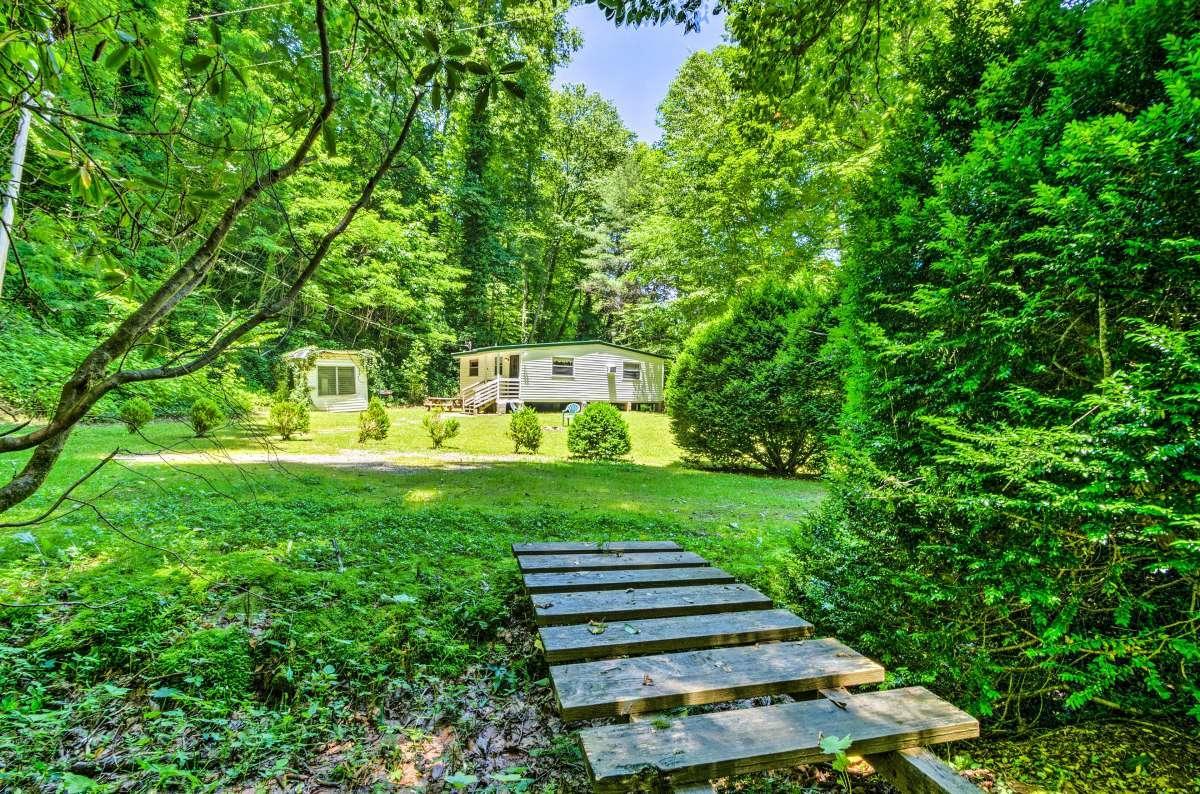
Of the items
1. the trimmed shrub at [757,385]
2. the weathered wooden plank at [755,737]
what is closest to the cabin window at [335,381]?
the trimmed shrub at [757,385]

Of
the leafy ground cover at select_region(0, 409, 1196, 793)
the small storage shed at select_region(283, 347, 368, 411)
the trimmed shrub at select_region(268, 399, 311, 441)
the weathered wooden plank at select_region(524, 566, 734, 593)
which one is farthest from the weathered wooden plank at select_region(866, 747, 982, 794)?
the small storage shed at select_region(283, 347, 368, 411)

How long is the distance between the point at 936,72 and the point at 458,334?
27872 millimetres

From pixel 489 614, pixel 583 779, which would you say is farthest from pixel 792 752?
pixel 489 614

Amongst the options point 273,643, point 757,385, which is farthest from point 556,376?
point 273,643

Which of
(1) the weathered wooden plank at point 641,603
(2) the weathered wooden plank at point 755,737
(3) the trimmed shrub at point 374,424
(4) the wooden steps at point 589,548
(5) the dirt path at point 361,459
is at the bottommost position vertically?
(5) the dirt path at point 361,459

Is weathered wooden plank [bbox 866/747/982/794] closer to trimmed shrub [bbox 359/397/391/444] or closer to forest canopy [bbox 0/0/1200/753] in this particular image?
forest canopy [bbox 0/0/1200/753]

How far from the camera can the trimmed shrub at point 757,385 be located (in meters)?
9.43

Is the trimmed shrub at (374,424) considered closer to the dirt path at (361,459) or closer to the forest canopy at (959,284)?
the dirt path at (361,459)

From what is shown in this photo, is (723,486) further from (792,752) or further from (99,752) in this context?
(99,752)

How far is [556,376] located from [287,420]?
40.8ft

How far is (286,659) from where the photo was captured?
200 centimetres

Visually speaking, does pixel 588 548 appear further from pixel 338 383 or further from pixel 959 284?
pixel 338 383

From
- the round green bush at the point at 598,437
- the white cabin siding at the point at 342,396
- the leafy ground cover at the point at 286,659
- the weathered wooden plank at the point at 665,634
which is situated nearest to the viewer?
the leafy ground cover at the point at 286,659

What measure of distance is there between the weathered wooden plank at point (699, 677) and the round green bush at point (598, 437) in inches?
391
